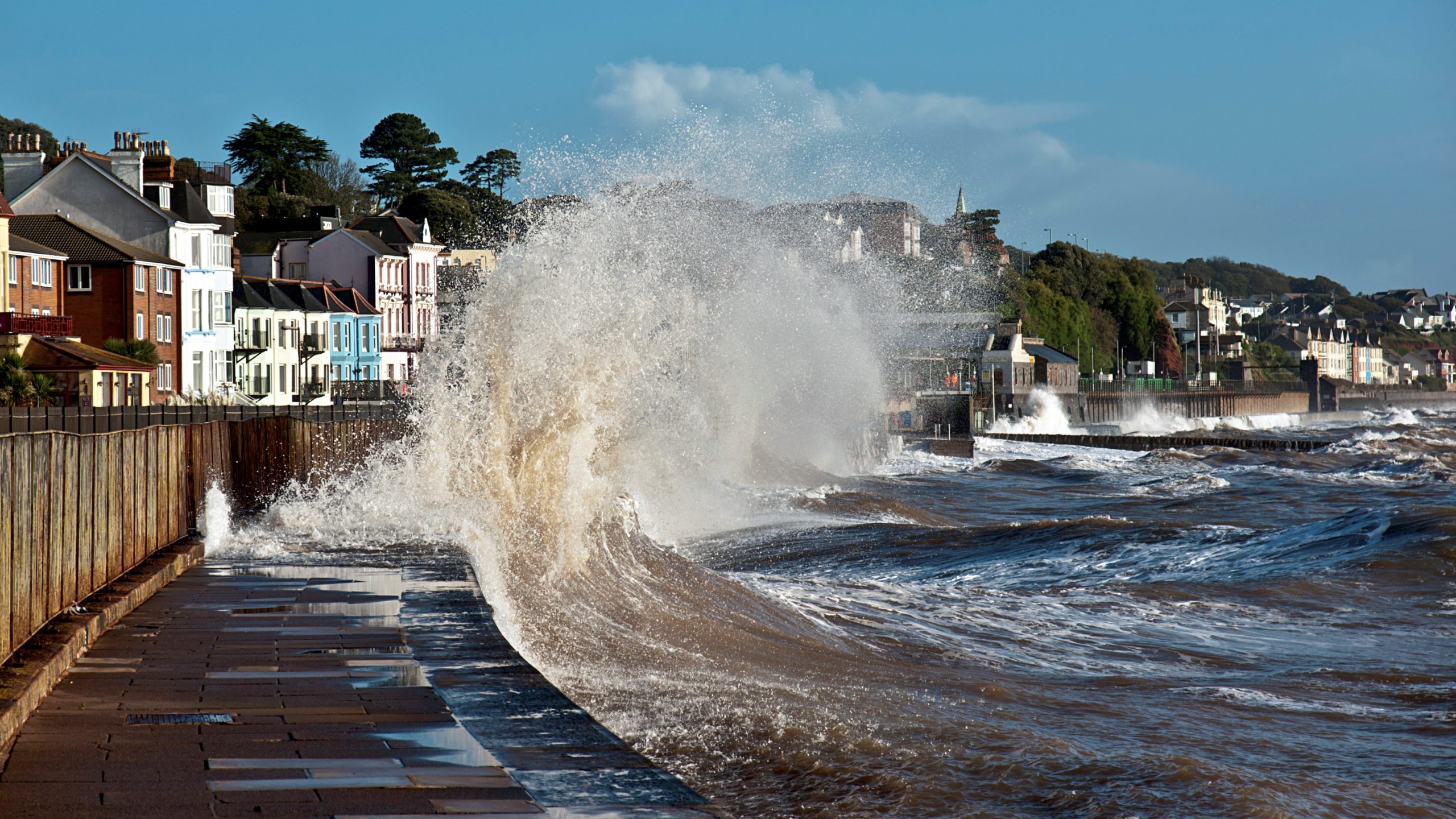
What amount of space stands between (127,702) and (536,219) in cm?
1214

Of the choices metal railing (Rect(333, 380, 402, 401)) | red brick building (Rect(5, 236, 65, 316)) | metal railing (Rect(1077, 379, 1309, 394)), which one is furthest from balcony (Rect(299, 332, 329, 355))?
metal railing (Rect(1077, 379, 1309, 394))

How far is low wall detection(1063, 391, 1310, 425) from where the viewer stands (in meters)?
92.3

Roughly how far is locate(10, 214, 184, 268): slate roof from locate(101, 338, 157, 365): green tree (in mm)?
3151

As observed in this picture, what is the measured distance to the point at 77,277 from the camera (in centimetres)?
4834

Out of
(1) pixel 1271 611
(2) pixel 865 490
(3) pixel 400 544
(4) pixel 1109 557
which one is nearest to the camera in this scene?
(3) pixel 400 544

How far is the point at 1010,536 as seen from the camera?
739 inches

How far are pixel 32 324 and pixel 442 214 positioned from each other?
140 ft

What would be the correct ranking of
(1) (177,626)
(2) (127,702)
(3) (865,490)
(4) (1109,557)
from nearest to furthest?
1. (2) (127,702)
2. (1) (177,626)
3. (4) (1109,557)
4. (3) (865,490)

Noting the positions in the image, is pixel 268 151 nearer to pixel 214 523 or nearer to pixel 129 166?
pixel 129 166

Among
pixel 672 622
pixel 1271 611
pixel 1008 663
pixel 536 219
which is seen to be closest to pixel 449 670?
pixel 672 622

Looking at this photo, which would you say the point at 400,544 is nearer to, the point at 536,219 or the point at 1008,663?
the point at 1008,663

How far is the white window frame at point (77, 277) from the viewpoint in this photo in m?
48.2

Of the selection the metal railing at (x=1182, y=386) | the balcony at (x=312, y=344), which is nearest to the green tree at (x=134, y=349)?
the balcony at (x=312, y=344)

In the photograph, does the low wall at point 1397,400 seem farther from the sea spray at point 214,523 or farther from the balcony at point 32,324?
the sea spray at point 214,523
